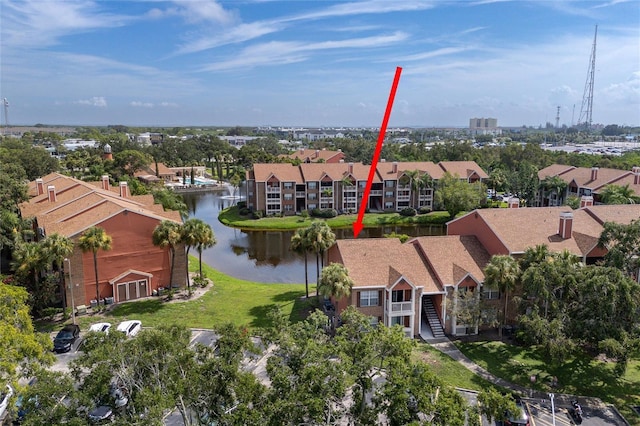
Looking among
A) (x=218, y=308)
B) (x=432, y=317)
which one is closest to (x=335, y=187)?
(x=218, y=308)

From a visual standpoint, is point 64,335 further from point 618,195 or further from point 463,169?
point 463,169

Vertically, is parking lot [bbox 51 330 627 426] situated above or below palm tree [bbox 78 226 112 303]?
below

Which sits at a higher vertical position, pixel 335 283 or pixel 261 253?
pixel 335 283

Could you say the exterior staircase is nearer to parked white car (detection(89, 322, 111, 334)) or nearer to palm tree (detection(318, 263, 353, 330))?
palm tree (detection(318, 263, 353, 330))

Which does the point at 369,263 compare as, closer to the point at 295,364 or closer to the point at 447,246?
the point at 447,246

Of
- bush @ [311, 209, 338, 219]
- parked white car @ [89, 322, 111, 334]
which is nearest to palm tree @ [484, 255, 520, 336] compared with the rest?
parked white car @ [89, 322, 111, 334]
